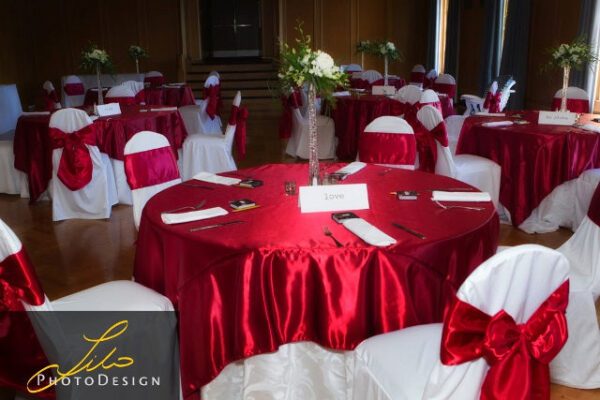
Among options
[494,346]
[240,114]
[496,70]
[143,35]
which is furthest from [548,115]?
[143,35]

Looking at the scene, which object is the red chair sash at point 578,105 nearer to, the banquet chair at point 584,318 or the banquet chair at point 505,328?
the banquet chair at point 584,318

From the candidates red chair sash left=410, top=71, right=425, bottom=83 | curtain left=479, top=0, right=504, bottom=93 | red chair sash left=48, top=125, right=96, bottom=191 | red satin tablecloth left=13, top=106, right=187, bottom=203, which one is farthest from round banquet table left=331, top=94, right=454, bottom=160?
red chair sash left=410, top=71, right=425, bottom=83

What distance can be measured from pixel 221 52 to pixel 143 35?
10.6 feet

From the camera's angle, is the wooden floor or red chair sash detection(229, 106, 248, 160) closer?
the wooden floor

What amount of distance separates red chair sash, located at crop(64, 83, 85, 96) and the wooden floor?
5387 mm

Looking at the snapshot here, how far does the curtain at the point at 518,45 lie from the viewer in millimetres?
9203

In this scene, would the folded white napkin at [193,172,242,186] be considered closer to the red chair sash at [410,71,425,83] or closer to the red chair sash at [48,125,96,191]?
the red chair sash at [48,125,96,191]

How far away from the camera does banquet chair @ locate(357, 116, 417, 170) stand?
372cm

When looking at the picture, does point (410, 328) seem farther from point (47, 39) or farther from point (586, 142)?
point (47, 39)

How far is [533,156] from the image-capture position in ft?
14.5

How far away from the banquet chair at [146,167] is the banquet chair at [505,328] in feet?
7.10

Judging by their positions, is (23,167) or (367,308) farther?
(23,167)

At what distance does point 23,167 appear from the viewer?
566cm
